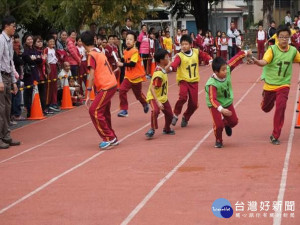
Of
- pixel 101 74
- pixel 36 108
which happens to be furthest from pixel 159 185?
pixel 36 108

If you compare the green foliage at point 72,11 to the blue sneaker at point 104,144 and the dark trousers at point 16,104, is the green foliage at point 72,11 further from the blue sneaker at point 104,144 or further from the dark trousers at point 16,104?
the blue sneaker at point 104,144

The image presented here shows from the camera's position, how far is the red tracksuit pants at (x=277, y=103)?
11.7 m

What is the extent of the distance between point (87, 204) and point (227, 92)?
14.0 ft

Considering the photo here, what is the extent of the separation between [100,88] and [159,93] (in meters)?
1.36

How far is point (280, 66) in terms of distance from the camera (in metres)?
11.9

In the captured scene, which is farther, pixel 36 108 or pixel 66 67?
pixel 66 67

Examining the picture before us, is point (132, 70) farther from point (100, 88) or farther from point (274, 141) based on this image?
point (274, 141)

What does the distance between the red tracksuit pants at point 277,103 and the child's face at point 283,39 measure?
0.69 metres

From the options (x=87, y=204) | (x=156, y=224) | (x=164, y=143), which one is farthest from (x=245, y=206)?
(x=164, y=143)

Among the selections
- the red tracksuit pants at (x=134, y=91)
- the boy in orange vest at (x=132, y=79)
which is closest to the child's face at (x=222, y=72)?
the boy in orange vest at (x=132, y=79)

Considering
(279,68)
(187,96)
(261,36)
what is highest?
(279,68)

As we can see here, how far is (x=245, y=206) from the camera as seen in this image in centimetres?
781

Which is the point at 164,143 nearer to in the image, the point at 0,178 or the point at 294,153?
the point at 294,153

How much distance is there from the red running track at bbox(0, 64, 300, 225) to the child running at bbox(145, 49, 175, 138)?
0.29m
